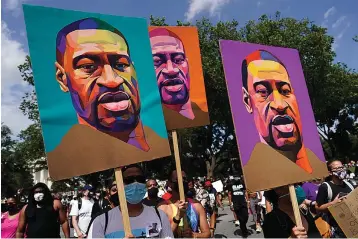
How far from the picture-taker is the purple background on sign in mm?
3814

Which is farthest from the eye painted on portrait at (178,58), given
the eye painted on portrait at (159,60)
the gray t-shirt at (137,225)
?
the gray t-shirt at (137,225)

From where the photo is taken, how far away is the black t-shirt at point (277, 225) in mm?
3592

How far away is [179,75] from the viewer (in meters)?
5.78

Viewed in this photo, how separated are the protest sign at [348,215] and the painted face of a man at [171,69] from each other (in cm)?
252

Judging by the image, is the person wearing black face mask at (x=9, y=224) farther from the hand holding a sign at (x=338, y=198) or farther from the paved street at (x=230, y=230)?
the paved street at (x=230, y=230)

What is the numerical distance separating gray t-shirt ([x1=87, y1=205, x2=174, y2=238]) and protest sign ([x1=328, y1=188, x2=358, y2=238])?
4.96 ft

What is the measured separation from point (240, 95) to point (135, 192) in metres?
1.30

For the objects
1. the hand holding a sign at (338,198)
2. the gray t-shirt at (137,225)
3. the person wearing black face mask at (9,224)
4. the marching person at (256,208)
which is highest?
the person wearing black face mask at (9,224)

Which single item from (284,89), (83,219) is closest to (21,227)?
(284,89)

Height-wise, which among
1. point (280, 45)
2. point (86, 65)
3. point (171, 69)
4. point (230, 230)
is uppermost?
point (280, 45)

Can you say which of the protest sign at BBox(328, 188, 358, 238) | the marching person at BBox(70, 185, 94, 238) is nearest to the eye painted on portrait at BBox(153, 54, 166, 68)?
the protest sign at BBox(328, 188, 358, 238)

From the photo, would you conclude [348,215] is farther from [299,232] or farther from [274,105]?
[274,105]

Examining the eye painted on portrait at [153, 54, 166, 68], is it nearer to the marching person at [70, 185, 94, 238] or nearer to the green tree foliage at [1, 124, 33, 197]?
the marching person at [70, 185, 94, 238]

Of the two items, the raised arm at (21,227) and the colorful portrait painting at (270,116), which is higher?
the colorful portrait painting at (270,116)
